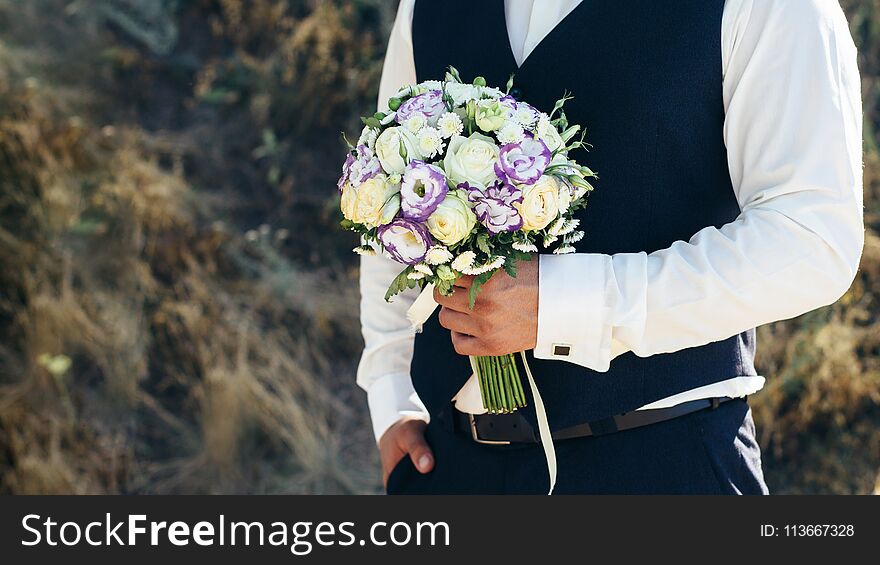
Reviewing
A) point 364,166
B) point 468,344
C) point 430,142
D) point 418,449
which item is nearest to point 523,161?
point 430,142

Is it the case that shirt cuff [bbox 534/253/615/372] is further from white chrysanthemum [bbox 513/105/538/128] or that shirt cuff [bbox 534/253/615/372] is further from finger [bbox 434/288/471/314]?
white chrysanthemum [bbox 513/105/538/128]

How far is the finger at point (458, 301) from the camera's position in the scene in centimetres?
184

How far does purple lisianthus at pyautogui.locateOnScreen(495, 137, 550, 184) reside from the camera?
167 centimetres

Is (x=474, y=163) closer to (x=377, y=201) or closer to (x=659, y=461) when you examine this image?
(x=377, y=201)

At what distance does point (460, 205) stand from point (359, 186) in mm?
200

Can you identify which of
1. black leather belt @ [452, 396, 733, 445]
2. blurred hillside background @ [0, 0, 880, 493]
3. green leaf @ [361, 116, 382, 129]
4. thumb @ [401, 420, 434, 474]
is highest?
blurred hillside background @ [0, 0, 880, 493]

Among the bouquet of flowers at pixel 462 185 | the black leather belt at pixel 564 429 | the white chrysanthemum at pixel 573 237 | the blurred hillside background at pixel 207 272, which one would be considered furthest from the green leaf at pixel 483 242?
the blurred hillside background at pixel 207 272

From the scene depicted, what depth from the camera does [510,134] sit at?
1691 millimetres

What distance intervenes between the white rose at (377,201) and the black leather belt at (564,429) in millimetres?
547

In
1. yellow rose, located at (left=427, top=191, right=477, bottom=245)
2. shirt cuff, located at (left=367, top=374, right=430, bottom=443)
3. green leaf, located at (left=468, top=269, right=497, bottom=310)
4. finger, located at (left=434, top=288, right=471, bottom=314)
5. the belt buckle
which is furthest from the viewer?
shirt cuff, located at (left=367, top=374, right=430, bottom=443)

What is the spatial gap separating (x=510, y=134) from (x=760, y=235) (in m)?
0.47

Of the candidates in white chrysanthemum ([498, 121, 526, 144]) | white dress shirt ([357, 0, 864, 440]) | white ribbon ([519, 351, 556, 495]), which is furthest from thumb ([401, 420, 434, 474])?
white chrysanthemum ([498, 121, 526, 144])

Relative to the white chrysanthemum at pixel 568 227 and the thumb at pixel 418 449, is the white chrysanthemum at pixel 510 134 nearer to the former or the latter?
the white chrysanthemum at pixel 568 227

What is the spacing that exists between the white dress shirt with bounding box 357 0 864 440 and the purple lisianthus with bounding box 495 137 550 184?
211 millimetres
